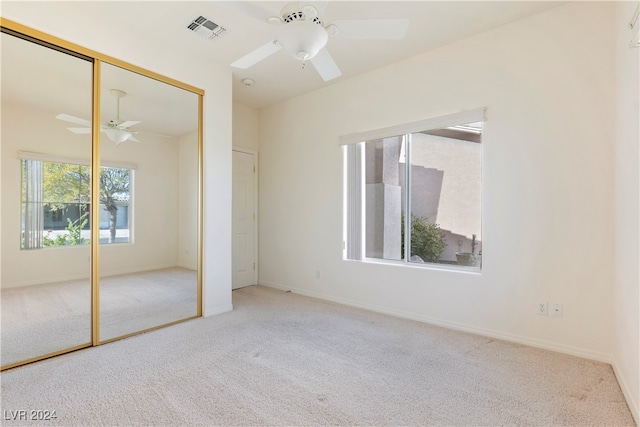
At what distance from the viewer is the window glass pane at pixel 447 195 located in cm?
309

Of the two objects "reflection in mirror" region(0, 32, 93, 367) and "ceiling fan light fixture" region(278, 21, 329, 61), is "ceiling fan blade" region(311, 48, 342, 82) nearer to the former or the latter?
"ceiling fan light fixture" region(278, 21, 329, 61)

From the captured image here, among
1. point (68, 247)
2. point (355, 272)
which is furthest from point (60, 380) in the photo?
point (355, 272)

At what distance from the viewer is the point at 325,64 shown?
2381 millimetres

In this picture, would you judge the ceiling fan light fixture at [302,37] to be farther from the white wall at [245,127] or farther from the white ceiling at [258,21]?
the white wall at [245,127]

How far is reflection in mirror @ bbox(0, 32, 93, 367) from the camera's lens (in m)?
2.29

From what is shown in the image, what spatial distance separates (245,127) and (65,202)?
2689 millimetres

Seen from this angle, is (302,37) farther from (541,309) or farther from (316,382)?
(541,309)

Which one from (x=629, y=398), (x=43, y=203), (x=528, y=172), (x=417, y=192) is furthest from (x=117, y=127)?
(x=629, y=398)

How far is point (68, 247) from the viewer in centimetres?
259

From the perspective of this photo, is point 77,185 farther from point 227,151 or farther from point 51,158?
point 227,151

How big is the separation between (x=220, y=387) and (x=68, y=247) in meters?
1.79

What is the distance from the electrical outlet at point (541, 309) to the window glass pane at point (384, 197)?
4.33 ft

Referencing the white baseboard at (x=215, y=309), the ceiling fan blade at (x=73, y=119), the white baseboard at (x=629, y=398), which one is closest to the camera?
the white baseboard at (x=629, y=398)

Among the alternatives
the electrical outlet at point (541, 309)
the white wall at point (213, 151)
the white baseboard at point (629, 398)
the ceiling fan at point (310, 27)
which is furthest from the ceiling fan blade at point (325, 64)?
the white baseboard at point (629, 398)
